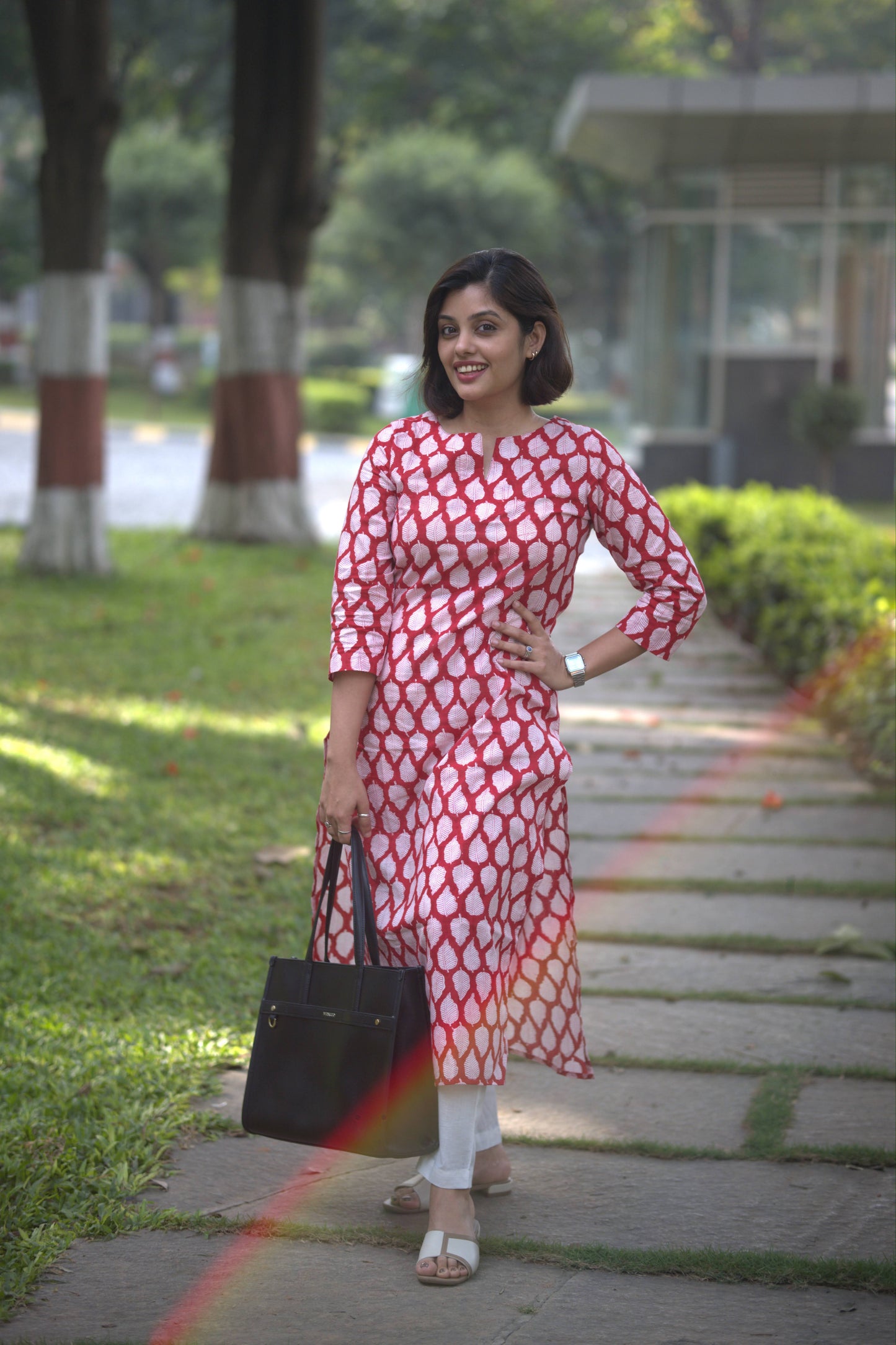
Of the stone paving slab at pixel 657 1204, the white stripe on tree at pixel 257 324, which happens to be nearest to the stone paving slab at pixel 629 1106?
the stone paving slab at pixel 657 1204

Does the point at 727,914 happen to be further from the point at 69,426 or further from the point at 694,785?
the point at 69,426

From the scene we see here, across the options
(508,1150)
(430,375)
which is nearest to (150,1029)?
(508,1150)

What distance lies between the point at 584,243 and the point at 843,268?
24.5 m

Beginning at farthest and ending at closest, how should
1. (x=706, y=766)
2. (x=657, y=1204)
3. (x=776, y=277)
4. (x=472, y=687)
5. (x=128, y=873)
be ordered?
(x=776, y=277), (x=706, y=766), (x=128, y=873), (x=657, y=1204), (x=472, y=687)

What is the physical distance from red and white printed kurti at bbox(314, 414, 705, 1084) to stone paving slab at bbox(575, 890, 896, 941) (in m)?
1.78

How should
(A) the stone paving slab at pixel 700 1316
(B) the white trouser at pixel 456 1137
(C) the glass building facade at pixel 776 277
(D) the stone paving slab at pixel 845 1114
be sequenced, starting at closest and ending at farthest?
1. (A) the stone paving slab at pixel 700 1316
2. (B) the white trouser at pixel 456 1137
3. (D) the stone paving slab at pixel 845 1114
4. (C) the glass building facade at pixel 776 277

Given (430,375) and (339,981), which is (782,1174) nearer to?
(339,981)

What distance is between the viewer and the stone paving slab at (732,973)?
414 cm

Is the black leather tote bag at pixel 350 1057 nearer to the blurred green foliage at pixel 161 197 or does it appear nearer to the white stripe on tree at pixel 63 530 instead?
the white stripe on tree at pixel 63 530

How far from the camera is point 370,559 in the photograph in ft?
9.16

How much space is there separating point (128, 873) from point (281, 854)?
51cm

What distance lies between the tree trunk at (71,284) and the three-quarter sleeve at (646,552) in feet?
27.6

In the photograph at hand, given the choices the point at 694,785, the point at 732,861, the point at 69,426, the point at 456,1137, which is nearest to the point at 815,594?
the point at 694,785

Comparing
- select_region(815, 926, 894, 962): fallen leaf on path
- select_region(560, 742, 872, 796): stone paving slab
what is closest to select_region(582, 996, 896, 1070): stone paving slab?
select_region(815, 926, 894, 962): fallen leaf on path
